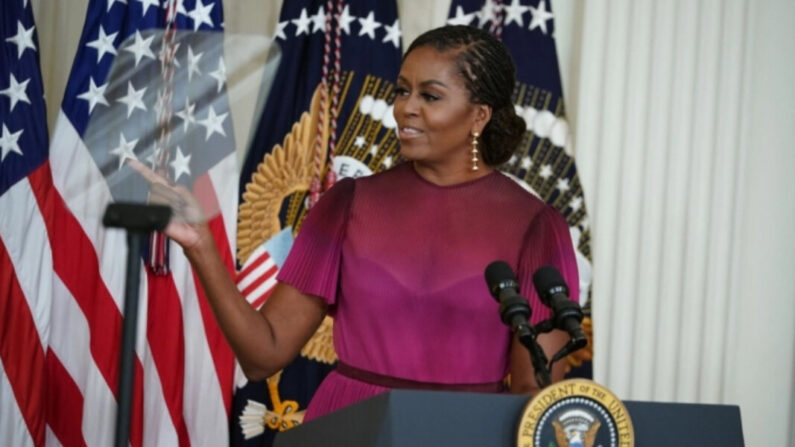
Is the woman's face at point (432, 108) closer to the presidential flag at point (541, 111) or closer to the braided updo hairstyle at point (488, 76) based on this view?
the braided updo hairstyle at point (488, 76)

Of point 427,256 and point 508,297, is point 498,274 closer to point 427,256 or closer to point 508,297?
point 508,297

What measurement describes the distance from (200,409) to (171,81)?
2.33 m

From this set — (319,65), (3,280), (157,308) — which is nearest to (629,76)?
(319,65)

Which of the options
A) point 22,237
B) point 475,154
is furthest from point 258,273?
point 475,154

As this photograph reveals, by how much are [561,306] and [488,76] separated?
3.23 feet

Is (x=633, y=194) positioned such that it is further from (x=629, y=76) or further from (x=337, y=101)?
(x=337, y=101)

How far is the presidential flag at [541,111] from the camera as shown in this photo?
4121mm

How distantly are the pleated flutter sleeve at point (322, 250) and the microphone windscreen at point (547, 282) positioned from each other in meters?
0.84

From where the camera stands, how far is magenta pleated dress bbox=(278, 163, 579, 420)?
253 cm

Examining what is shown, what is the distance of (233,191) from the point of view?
3.81 m

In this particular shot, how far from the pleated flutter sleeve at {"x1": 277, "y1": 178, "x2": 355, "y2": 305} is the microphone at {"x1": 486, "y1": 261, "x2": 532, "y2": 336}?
0.82 meters

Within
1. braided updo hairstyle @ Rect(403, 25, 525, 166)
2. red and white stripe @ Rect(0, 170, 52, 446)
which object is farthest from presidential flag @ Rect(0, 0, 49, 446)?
braided updo hairstyle @ Rect(403, 25, 525, 166)

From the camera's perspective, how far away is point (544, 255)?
2.56m

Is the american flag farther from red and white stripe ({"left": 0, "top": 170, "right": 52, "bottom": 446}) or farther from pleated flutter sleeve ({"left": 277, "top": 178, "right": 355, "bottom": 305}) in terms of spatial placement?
pleated flutter sleeve ({"left": 277, "top": 178, "right": 355, "bottom": 305})
